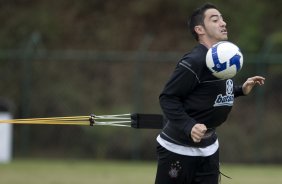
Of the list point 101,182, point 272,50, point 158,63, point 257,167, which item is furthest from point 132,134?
point 101,182

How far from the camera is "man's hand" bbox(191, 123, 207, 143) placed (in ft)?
21.4

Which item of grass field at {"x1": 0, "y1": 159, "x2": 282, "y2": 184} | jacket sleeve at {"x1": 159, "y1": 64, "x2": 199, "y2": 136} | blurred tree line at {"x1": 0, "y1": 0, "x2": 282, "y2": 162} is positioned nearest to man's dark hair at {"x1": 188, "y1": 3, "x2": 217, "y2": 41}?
jacket sleeve at {"x1": 159, "y1": 64, "x2": 199, "y2": 136}

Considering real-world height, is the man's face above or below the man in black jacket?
above

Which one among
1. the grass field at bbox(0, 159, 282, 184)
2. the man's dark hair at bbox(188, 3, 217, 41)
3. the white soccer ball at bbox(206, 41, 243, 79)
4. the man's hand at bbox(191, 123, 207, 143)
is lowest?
the grass field at bbox(0, 159, 282, 184)

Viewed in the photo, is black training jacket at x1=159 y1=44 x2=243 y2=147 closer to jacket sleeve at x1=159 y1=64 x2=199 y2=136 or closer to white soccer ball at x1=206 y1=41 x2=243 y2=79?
jacket sleeve at x1=159 y1=64 x2=199 y2=136

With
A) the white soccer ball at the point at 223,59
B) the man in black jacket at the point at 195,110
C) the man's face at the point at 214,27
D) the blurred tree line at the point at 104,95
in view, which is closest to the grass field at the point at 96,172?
the blurred tree line at the point at 104,95

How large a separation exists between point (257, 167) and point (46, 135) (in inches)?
222

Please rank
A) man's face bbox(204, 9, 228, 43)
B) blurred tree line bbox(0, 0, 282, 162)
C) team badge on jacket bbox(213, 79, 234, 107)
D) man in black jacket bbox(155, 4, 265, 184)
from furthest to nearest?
1. blurred tree line bbox(0, 0, 282, 162)
2. man's face bbox(204, 9, 228, 43)
3. team badge on jacket bbox(213, 79, 234, 107)
4. man in black jacket bbox(155, 4, 265, 184)

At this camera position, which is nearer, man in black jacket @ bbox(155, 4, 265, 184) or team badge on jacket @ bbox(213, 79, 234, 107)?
man in black jacket @ bbox(155, 4, 265, 184)

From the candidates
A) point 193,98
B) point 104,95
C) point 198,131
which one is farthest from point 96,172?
point 198,131

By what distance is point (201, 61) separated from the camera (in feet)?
22.4

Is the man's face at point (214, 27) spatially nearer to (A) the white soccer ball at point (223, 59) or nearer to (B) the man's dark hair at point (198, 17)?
(B) the man's dark hair at point (198, 17)

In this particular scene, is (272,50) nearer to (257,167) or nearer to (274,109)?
(274,109)

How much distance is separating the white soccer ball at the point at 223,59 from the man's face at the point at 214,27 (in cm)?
31
